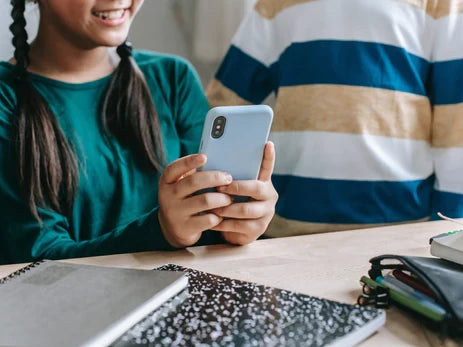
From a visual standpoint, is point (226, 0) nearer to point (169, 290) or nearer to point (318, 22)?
point (318, 22)

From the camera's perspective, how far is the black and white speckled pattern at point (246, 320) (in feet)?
1.54

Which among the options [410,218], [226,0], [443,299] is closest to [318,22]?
[226,0]

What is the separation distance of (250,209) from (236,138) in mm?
103

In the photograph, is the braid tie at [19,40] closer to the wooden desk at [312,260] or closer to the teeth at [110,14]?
the teeth at [110,14]

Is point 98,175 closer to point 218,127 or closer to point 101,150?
point 101,150

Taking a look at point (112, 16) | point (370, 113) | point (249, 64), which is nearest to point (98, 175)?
point (112, 16)

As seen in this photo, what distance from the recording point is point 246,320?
1.65 feet

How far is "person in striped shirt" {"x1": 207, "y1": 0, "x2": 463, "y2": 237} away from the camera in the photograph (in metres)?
1.02

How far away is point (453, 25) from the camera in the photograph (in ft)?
3.32

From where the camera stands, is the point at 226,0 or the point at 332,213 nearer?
the point at 332,213

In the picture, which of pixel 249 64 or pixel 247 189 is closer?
pixel 247 189

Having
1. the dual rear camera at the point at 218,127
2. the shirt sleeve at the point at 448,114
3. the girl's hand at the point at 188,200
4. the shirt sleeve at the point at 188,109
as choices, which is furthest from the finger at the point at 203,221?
the shirt sleeve at the point at 448,114

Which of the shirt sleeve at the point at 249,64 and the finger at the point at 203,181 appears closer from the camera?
the finger at the point at 203,181

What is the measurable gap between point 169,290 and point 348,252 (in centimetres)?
29
